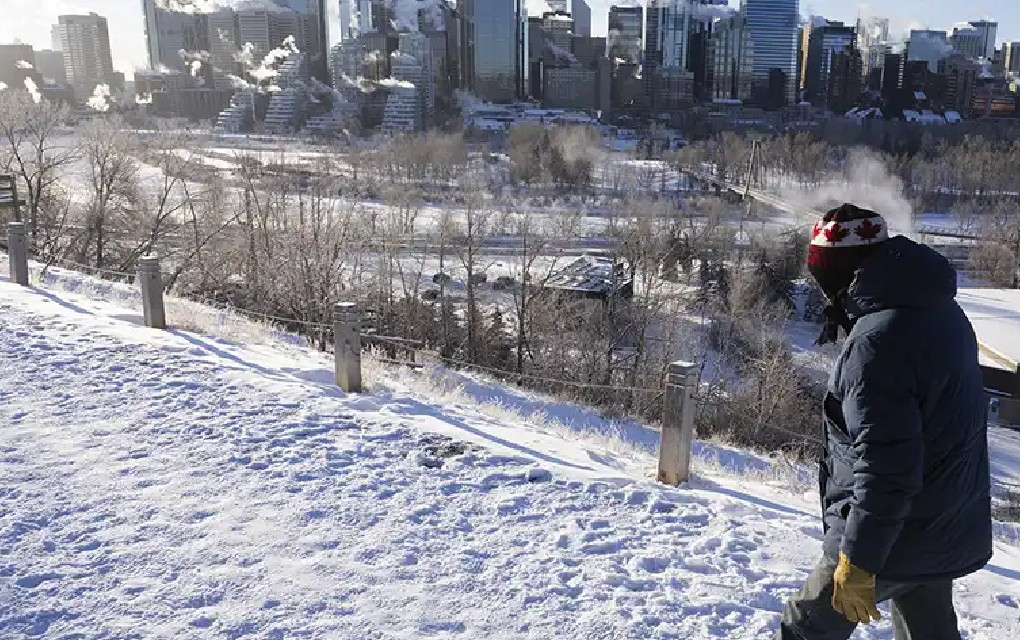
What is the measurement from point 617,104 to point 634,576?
129228 mm

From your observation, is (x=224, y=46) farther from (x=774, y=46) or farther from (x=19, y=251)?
(x=19, y=251)

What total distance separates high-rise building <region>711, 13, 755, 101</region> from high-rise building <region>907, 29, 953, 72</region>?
83.6 ft

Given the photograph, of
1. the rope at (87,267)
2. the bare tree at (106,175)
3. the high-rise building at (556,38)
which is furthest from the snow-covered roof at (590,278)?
the high-rise building at (556,38)

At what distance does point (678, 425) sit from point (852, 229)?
3043mm

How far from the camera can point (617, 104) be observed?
417ft

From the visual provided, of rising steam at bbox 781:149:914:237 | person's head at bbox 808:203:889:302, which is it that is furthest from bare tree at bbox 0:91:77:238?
rising steam at bbox 781:149:914:237

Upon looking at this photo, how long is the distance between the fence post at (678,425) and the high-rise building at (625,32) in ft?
469

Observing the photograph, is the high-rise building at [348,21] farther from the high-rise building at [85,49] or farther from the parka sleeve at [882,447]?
the parka sleeve at [882,447]

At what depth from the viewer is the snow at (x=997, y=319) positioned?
24656mm

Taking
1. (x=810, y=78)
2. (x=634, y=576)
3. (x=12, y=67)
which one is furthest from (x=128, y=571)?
(x=810, y=78)

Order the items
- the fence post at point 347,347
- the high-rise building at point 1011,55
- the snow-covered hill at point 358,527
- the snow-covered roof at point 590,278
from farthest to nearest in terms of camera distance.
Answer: the high-rise building at point 1011,55 < the snow-covered roof at point 590,278 < the fence post at point 347,347 < the snow-covered hill at point 358,527

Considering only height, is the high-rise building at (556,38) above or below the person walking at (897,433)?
above

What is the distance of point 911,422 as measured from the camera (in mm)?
2371

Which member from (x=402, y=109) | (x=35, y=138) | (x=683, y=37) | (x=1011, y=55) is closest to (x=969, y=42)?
(x=1011, y=55)
